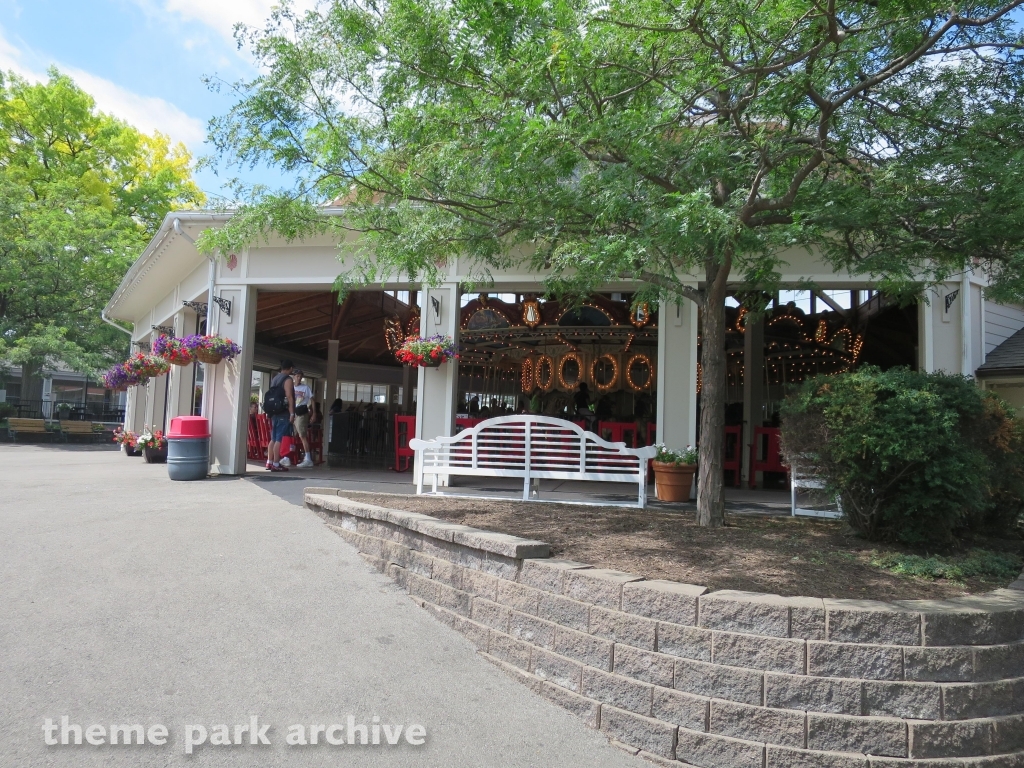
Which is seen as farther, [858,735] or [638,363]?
[638,363]

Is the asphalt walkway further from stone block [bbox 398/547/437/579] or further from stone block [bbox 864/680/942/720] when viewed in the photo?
stone block [bbox 864/680/942/720]

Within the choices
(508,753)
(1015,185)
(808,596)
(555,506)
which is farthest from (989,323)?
(508,753)

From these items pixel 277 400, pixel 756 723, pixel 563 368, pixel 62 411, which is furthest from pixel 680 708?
pixel 62 411

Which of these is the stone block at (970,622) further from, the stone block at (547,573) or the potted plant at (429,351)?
the potted plant at (429,351)

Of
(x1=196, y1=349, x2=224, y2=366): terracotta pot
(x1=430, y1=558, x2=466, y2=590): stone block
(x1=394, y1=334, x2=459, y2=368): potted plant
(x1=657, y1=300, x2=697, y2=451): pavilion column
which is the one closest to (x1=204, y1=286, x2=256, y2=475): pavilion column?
(x1=196, y1=349, x2=224, y2=366): terracotta pot

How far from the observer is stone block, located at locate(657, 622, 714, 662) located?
3.06m

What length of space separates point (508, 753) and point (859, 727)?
4.92 feet

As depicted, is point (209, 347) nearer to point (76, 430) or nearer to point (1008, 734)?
point (1008, 734)

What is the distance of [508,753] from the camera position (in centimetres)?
302

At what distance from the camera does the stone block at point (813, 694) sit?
2.85 meters

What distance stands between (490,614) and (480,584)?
199mm

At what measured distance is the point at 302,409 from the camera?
1168cm

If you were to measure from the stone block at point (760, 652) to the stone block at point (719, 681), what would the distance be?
0.13 ft

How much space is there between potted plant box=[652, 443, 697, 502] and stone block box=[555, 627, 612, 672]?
4.77 m
